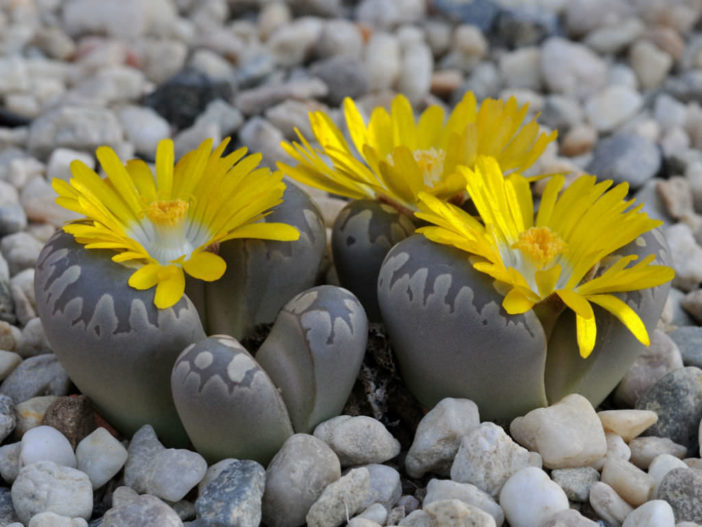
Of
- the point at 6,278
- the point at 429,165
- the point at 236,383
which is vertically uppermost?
the point at 429,165

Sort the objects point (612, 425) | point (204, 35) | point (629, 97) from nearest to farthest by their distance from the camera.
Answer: point (612, 425)
point (629, 97)
point (204, 35)

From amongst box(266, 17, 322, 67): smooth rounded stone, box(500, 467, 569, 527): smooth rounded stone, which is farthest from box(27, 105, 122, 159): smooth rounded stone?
box(500, 467, 569, 527): smooth rounded stone

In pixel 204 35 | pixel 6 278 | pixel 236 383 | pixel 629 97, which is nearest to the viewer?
→ pixel 236 383

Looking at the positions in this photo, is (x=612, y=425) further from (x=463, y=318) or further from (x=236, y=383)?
(x=236, y=383)

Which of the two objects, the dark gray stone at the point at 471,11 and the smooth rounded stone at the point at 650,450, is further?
the dark gray stone at the point at 471,11

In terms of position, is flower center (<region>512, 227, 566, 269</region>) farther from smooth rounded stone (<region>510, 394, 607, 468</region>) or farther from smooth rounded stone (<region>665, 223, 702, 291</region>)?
smooth rounded stone (<region>665, 223, 702, 291</region>)

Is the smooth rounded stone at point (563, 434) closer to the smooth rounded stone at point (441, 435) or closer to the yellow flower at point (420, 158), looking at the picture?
the smooth rounded stone at point (441, 435)

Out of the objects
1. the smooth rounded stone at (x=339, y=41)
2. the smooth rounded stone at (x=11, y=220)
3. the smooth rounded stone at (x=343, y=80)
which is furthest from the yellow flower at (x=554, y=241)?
the smooth rounded stone at (x=339, y=41)

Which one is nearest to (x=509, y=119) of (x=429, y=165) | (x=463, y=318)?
(x=429, y=165)
